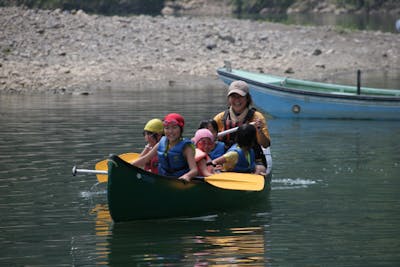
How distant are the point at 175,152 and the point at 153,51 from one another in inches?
956

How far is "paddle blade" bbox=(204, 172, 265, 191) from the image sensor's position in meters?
12.5

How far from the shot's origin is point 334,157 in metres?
17.7

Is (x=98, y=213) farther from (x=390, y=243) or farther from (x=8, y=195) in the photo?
(x=390, y=243)

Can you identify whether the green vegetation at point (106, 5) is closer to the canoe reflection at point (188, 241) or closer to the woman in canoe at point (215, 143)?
the woman in canoe at point (215, 143)

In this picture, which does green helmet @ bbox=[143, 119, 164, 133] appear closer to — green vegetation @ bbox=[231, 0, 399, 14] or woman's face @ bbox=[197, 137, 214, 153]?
woman's face @ bbox=[197, 137, 214, 153]

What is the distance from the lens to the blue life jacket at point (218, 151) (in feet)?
44.1

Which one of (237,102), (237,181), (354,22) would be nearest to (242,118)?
(237,102)

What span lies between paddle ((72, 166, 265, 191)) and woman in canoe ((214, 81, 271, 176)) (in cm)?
68

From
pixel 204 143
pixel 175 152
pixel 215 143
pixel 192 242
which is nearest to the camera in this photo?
pixel 192 242

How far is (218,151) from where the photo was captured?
13516 mm

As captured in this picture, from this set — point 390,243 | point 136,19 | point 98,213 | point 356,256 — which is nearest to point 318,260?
point 356,256

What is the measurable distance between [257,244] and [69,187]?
4.46 m

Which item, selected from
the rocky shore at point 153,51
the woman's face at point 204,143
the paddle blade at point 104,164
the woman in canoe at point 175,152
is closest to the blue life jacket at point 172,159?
the woman in canoe at point 175,152

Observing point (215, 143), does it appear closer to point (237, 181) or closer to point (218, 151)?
point (218, 151)
